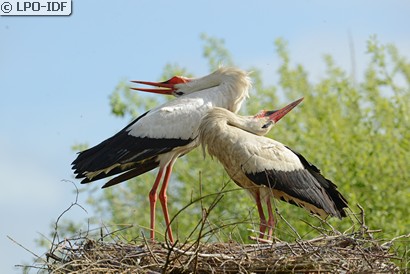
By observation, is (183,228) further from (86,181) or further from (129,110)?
(86,181)

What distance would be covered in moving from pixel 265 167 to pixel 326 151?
8407 millimetres

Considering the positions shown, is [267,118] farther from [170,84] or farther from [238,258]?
[238,258]

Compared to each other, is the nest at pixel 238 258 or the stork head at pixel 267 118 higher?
the stork head at pixel 267 118

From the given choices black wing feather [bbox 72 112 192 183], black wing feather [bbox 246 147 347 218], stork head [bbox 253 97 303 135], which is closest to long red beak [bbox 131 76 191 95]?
black wing feather [bbox 72 112 192 183]

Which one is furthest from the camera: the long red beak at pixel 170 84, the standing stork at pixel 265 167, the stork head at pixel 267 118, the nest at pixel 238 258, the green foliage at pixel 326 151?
the green foliage at pixel 326 151

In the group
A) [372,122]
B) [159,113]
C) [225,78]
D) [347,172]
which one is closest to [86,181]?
[159,113]

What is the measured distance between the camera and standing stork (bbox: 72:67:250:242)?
31.4ft

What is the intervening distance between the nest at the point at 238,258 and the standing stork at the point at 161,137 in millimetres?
2278

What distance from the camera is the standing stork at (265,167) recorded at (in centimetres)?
882

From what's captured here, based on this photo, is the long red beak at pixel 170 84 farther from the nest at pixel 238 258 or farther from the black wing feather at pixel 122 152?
the nest at pixel 238 258

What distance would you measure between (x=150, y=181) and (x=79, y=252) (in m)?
11.8

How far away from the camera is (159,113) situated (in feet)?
32.1

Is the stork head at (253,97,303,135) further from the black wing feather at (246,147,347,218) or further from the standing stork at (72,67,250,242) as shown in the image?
the black wing feather at (246,147,347,218)

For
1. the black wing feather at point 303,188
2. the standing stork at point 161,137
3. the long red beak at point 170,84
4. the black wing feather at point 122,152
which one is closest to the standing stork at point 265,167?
the black wing feather at point 303,188
